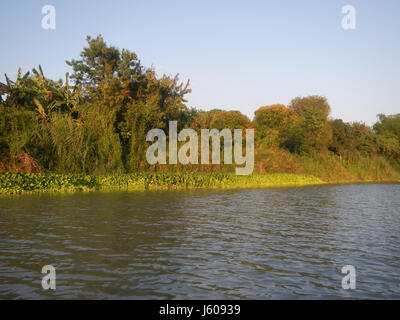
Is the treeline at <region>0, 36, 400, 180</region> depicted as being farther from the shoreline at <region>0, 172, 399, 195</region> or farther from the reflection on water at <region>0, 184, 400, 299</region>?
the reflection on water at <region>0, 184, 400, 299</region>

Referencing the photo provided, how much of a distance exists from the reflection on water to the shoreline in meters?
4.91

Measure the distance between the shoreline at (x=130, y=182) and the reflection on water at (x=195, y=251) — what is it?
4912 millimetres

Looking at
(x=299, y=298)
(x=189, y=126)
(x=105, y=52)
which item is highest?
(x=105, y=52)

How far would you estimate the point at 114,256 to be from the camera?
25.8ft

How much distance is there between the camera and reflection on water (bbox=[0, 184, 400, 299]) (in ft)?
19.9

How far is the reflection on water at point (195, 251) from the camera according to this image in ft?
19.9

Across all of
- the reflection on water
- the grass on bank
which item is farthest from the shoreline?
the reflection on water

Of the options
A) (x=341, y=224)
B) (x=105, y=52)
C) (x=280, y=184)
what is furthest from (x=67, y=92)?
(x=341, y=224)

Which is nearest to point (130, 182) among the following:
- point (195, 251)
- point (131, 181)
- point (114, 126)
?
point (131, 181)

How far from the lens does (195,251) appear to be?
8.34m

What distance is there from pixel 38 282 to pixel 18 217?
21.8 ft

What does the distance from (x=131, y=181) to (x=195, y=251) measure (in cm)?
1575

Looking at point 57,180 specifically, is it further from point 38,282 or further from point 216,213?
point 38,282

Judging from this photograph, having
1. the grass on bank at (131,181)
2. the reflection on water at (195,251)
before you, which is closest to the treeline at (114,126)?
the grass on bank at (131,181)
